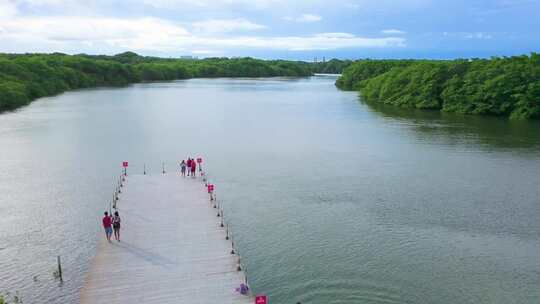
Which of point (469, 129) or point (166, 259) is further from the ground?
point (166, 259)

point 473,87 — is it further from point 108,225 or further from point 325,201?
point 108,225

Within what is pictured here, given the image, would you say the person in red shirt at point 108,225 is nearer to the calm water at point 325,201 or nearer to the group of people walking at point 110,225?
the group of people walking at point 110,225

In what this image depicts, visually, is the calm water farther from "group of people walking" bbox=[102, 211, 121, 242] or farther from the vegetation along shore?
the vegetation along shore

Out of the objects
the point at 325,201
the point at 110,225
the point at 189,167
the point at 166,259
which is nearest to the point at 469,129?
the point at 325,201

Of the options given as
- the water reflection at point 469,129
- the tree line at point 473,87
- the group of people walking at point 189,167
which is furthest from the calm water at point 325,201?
the tree line at point 473,87

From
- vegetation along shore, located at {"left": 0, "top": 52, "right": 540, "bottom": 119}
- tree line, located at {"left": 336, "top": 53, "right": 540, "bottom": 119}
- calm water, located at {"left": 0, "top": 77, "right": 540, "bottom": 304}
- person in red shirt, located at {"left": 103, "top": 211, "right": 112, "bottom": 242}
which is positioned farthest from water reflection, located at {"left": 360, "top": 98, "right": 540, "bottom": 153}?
person in red shirt, located at {"left": 103, "top": 211, "right": 112, "bottom": 242}

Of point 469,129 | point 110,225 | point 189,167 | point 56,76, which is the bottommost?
point 469,129

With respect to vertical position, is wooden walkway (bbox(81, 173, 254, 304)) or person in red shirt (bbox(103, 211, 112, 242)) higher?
person in red shirt (bbox(103, 211, 112, 242))
